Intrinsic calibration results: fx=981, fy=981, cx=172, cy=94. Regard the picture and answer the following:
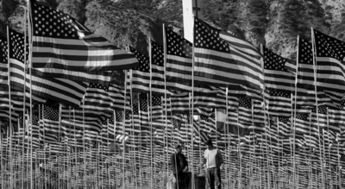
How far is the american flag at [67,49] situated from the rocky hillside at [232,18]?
6520 centimetres

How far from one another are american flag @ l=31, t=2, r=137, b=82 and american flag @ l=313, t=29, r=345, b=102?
6885 millimetres

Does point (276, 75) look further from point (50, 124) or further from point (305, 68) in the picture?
point (50, 124)

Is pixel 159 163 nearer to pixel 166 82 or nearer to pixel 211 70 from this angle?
pixel 166 82

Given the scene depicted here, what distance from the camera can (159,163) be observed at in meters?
52.8

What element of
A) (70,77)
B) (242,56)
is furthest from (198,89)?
(70,77)

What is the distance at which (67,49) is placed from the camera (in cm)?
2444

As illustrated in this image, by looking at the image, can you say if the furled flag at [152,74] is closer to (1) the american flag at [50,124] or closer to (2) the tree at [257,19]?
(1) the american flag at [50,124]

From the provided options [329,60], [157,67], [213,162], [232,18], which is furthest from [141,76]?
[232,18]

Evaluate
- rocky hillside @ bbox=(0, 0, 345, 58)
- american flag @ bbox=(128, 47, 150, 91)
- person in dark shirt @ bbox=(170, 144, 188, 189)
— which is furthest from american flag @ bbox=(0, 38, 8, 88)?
rocky hillside @ bbox=(0, 0, 345, 58)

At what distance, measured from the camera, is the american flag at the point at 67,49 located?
79.7 ft

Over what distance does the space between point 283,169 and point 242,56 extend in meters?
20.6

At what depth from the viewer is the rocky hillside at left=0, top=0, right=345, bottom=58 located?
93.0 metres

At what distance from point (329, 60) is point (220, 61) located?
14.7 ft

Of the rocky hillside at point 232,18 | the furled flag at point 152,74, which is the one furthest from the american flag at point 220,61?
the rocky hillside at point 232,18
